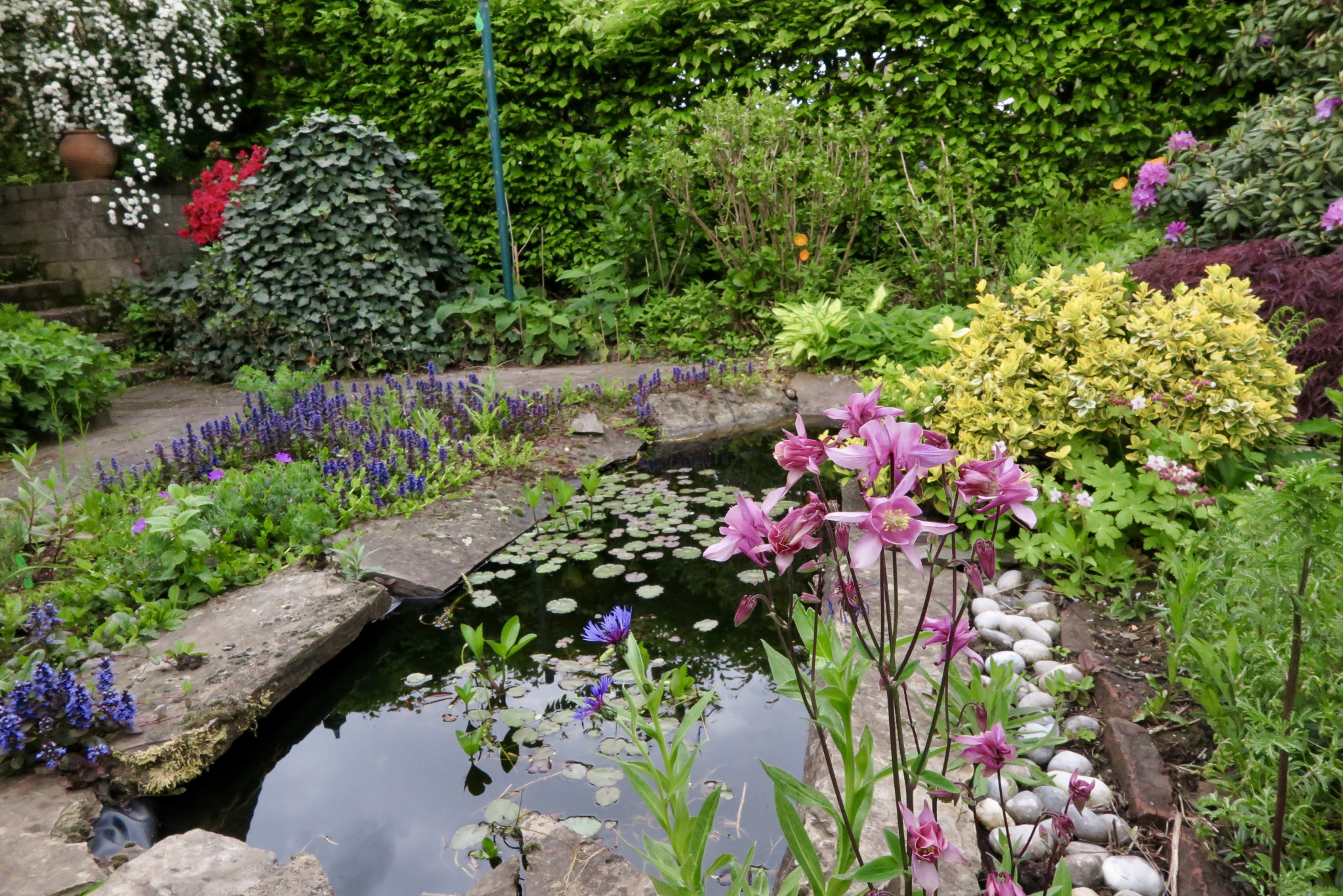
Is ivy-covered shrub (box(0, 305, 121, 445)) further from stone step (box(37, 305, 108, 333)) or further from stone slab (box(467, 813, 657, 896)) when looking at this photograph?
stone slab (box(467, 813, 657, 896))

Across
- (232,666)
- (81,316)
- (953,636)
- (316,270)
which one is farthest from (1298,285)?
(81,316)

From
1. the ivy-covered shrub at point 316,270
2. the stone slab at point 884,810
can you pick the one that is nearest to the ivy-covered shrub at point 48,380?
the ivy-covered shrub at point 316,270

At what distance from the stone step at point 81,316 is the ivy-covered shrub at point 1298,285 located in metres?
7.56

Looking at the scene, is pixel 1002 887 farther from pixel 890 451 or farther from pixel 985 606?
pixel 985 606

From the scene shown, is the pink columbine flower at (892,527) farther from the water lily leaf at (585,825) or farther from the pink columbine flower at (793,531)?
the water lily leaf at (585,825)

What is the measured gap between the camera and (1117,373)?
278 centimetres

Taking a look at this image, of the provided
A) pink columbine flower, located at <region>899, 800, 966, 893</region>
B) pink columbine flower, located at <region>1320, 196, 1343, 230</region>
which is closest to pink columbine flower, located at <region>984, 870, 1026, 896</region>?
pink columbine flower, located at <region>899, 800, 966, 893</region>

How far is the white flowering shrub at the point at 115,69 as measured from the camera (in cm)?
680

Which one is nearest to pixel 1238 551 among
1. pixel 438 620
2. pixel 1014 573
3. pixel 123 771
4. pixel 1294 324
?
pixel 1014 573

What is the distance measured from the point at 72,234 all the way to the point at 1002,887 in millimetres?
8439

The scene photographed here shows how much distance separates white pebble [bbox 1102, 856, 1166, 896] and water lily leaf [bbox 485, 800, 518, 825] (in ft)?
4.00

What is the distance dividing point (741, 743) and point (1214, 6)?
6418mm

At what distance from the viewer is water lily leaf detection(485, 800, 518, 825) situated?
1.87 m

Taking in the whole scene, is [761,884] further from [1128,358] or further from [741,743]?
[1128,358]
